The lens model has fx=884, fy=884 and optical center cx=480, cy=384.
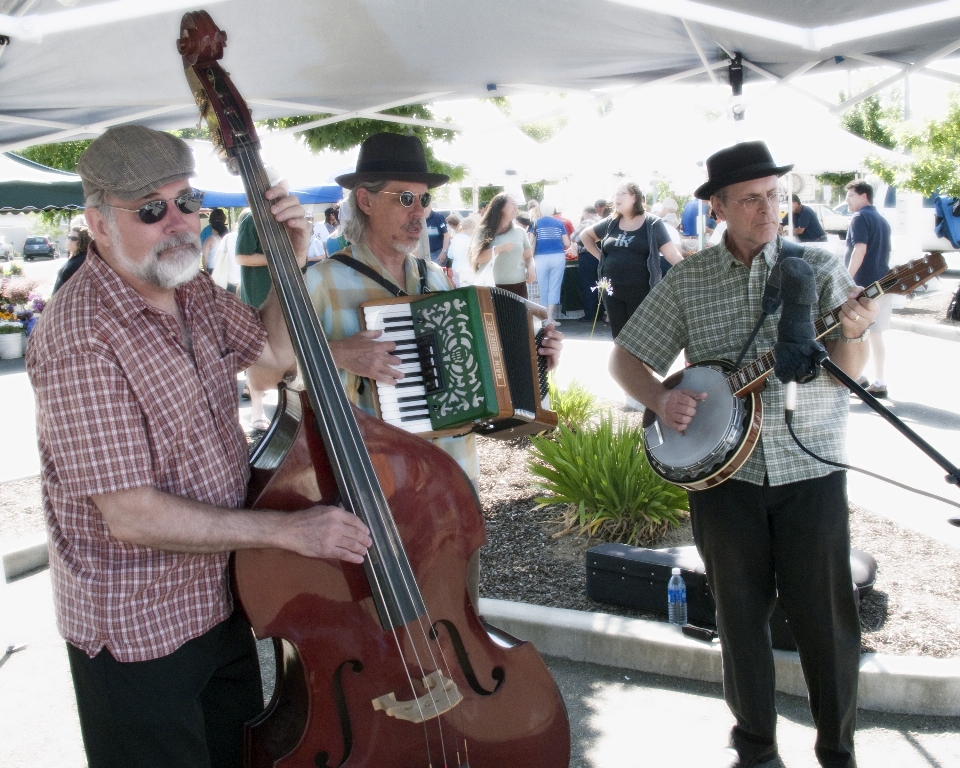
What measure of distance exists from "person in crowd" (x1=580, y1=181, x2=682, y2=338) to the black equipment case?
3.88 metres

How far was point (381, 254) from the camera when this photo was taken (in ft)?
10.1

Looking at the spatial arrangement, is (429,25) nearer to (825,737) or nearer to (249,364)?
(249,364)

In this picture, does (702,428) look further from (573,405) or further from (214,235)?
(214,235)

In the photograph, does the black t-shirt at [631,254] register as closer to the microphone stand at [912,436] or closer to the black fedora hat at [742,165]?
the black fedora hat at [742,165]

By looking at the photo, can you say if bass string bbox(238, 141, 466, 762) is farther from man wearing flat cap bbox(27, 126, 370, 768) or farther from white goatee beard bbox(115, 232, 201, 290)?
white goatee beard bbox(115, 232, 201, 290)

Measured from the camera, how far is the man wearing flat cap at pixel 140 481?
1.83m

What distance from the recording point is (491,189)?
4394 cm

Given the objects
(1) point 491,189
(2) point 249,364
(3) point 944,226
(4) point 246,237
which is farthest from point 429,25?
(1) point 491,189

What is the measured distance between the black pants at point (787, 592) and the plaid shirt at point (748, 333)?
0.11m

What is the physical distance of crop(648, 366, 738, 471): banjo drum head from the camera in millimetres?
2793

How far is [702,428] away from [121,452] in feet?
6.03

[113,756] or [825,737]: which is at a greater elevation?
[113,756]

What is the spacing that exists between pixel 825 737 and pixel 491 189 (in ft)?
139

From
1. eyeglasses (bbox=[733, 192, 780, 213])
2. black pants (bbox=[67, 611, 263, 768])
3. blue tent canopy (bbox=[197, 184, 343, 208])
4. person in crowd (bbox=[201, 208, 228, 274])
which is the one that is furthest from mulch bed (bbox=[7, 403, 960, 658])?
blue tent canopy (bbox=[197, 184, 343, 208])
